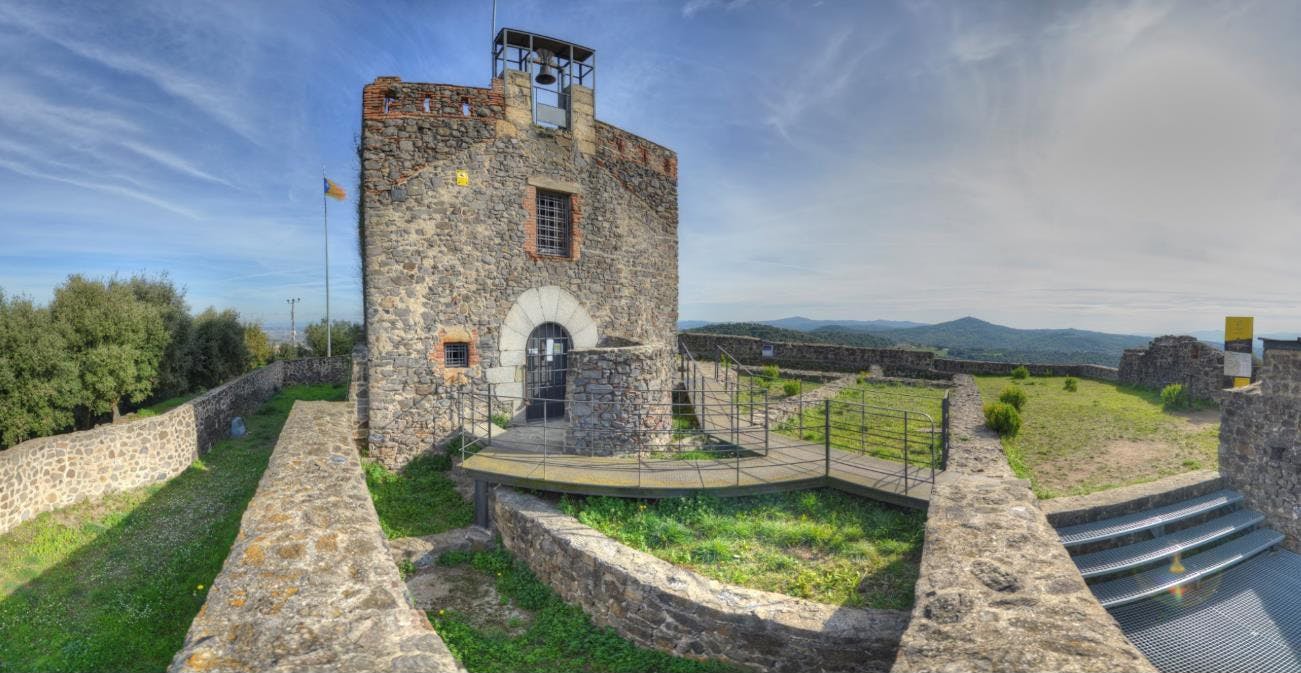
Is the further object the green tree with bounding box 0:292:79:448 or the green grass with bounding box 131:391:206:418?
the green grass with bounding box 131:391:206:418

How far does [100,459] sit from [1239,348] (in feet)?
78.3

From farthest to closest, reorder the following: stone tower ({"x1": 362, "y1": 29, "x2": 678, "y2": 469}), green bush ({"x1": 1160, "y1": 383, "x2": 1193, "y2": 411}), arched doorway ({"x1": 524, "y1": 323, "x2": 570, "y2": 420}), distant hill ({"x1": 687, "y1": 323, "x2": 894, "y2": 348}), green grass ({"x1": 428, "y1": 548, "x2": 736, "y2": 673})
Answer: distant hill ({"x1": 687, "y1": 323, "x2": 894, "y2": 348}) → green bush ({"x1": 1160, "y1": 383, "x2": 1193, "y2": 411}) → arched doorway ({"x1": 524, "y1": 323, "x2": 570, "y2": 420}) → stone tower ({"x1": 362, "y1": 29, "x2": 678, "y2": 469}) → green grass ({"x1": 428, "y1": 548, "x2": 736, "y2": 673})

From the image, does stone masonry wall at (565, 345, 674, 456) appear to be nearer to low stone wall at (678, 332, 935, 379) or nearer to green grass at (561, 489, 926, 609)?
green grass at (561, 489, 926, 609)

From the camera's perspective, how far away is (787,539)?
22.7 feet

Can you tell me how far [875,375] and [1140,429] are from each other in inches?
353

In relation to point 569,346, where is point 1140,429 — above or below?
below

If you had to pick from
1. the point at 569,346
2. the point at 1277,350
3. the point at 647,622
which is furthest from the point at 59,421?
the point at 1277,350

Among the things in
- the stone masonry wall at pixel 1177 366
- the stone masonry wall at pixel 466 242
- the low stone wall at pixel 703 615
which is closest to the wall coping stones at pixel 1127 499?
the low stone wall at pixel 703 615

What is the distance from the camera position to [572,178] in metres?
12.6

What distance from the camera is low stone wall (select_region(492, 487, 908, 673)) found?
5027 millimetres

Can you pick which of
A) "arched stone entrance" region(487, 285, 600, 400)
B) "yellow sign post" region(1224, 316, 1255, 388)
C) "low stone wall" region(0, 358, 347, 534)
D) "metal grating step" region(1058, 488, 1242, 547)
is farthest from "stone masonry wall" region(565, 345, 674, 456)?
"yellow sign post" region(1224, 316, 1255, 388)

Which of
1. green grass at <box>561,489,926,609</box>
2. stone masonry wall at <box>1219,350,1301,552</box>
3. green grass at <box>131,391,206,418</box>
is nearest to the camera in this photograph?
green grass at <box>561,489,926,609</box>

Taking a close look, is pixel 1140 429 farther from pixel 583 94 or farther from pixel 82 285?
pixel 82 285

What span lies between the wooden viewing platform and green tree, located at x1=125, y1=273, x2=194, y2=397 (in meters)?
20.7
